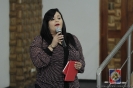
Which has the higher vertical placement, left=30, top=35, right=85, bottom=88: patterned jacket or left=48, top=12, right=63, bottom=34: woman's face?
A: left=48, top=12, right=63, bottom=34: woman's face

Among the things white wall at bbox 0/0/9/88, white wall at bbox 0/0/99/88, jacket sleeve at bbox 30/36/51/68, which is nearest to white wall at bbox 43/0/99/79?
white wall at bbox 0/0/99/88

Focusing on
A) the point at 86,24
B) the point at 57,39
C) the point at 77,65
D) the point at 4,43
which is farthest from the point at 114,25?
the point at 57,39

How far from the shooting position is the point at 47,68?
3.05 m

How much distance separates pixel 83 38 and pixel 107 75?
2.71 feet

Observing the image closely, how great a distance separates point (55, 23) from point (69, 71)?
1.44 feet

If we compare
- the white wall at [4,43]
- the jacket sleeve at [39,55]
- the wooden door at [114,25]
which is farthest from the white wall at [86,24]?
the jacket sleeve at [39,55]

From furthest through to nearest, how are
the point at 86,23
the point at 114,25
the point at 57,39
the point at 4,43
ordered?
1. the point at 86,23
2. the point at 114,25
3. the point at 4,43
4. the point at 57,39

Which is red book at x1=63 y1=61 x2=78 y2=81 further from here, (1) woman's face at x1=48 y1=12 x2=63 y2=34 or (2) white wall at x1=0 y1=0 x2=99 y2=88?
(2) white wall at x1=0 y1=0 x2=99 y2=88

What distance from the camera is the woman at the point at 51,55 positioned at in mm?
3008

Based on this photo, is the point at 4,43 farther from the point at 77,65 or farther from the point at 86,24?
the point at 77,65

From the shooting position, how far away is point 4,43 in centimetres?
584

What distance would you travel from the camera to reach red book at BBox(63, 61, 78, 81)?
9.84 ft

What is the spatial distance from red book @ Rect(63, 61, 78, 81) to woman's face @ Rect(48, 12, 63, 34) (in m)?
0.32

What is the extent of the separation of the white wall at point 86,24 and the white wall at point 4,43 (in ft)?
3.93
